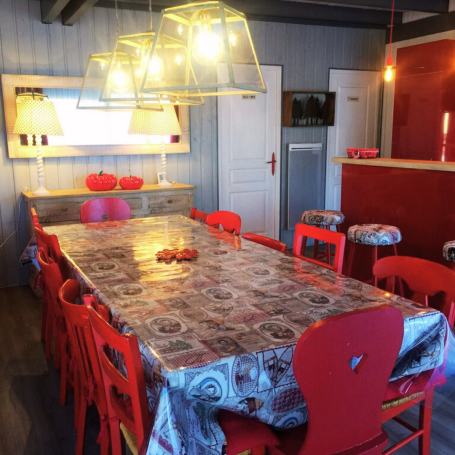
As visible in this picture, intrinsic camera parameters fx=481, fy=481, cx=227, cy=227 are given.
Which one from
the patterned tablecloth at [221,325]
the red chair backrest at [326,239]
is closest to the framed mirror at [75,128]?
the patterned tablecloth at [221,325]

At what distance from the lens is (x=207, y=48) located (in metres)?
2.02

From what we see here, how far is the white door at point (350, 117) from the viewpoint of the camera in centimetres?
607

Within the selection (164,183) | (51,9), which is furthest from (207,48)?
(164,183)

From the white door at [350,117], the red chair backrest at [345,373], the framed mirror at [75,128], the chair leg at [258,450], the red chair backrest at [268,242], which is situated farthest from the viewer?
the white door at [350,117]

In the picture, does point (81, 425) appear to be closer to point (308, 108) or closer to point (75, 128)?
point (75, 128)

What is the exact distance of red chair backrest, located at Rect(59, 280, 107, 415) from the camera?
1.64 metres

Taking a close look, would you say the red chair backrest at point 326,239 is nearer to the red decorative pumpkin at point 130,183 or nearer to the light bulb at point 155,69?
the light bulb at point 155,69

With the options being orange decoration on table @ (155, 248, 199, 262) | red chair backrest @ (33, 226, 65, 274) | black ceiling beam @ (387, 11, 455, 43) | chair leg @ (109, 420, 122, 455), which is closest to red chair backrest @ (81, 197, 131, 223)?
red chair backrest @ (33, 226, 65, 274)

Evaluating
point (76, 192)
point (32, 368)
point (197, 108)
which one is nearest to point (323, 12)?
point (197, 108)

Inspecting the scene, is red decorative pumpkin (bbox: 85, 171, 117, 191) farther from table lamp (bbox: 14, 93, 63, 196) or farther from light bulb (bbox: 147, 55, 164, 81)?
light bulb (bbox: 147, 55, 164, 81)

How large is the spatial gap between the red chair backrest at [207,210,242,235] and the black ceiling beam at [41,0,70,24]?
206 centimetres

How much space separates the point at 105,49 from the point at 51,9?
0.74m

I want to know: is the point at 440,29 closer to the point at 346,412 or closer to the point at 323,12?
the point at 323,12

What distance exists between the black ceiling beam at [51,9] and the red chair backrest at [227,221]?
6.76ft
